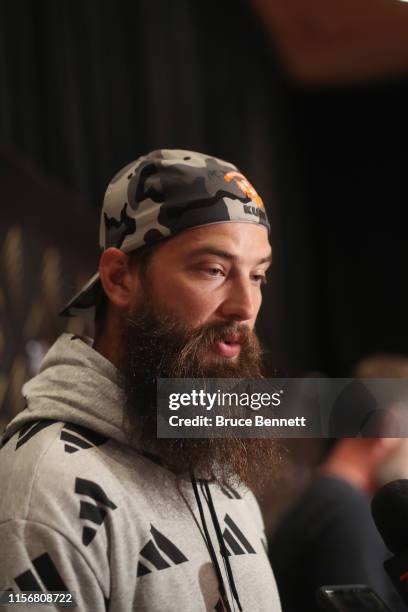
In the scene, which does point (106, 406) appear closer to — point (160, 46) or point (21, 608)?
point (21, 608)

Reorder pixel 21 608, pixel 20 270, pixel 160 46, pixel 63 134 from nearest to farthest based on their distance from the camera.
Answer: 1. pixel 21 608
2. pixel 20 270
3. pixel 160 46
4. pixel 63 134

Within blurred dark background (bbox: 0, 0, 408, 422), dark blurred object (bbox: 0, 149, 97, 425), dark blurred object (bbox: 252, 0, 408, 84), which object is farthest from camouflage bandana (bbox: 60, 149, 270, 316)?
dark blurred object (bbox: 252, 0, 408, 84)

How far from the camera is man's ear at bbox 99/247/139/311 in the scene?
87cm

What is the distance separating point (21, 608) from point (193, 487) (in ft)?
0.70

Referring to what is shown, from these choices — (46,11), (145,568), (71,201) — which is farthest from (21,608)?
(46,11)

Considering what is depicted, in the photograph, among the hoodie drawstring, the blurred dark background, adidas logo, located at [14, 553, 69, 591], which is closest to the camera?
adidas logo, located at [14, 553, 69, 591]

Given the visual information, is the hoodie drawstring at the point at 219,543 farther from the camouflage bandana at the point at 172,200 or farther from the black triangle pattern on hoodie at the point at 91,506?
the camouflage bandana at the point at 172,200

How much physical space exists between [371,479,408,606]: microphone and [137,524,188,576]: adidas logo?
0.19 metres

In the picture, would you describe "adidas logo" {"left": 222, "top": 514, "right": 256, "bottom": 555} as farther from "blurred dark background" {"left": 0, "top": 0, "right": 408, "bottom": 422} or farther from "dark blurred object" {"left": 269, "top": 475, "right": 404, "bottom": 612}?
"blurred dark background" {"left": 0, "top": 0, "right": 408, "bottom": 422}

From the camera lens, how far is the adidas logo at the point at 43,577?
28.5 inches

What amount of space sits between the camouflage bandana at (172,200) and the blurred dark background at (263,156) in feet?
0.38

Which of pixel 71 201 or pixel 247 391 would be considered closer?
pixel 247 391

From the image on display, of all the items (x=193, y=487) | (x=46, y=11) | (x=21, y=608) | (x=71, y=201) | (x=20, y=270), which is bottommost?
(x=21, y=608)

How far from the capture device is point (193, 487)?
0.87 meters
